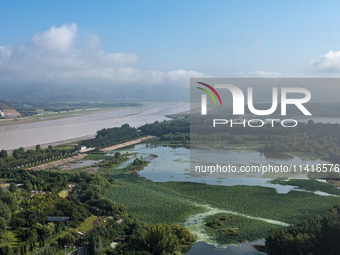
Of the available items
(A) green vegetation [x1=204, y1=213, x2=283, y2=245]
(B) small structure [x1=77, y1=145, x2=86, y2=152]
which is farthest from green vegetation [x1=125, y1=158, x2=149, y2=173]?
(A) green vegetation [x1=204, y1=213, x2=283, y2=245]

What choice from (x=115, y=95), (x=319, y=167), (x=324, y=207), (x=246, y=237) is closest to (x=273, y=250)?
(x=246, y=237)

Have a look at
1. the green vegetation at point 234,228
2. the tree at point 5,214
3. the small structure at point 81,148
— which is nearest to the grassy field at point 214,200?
the green vegetation at point 234,228

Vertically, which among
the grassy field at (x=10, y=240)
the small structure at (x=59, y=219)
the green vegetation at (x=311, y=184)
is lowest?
the green vegetation at (x=311, y=184)

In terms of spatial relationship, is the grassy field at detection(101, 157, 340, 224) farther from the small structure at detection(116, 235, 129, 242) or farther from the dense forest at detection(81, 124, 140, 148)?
the dense forest at detection(81, 124, 140, 148)

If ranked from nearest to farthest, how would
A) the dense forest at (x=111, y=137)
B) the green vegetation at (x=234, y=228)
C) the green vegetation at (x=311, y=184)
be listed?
the green vegetation at (x=234, y=228), the green vegetation at (x=311, y=184), the dense forest at (x=111, y=137)

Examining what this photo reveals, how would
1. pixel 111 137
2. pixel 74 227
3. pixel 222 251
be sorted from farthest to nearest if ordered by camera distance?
pixel 111 137 < pixel 74 227 < pixel 222 251

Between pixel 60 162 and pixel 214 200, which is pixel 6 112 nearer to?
Result: pixel 60 162

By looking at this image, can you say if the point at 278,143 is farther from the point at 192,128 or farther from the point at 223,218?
the point at 223,218

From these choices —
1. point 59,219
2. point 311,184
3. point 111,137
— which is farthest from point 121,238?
point 111,137

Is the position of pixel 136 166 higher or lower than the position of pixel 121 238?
higher

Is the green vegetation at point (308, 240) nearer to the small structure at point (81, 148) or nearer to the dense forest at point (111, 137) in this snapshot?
the small structure at point (81, 148)

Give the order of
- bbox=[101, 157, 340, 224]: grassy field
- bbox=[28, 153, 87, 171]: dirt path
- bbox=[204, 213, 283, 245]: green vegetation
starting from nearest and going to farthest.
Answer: bbox=[204, 213, 283, 245]: green vegetation
bbox=[101, 157, 340, 224]: grassy field
bbox=[28, 153, 87, 171]: dirt path
